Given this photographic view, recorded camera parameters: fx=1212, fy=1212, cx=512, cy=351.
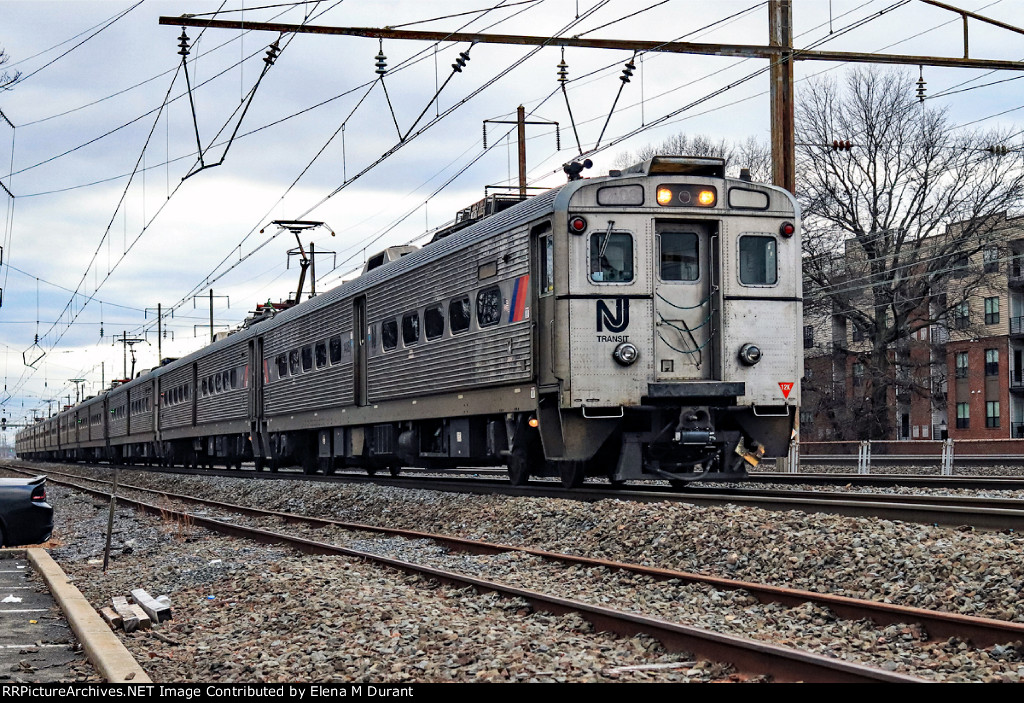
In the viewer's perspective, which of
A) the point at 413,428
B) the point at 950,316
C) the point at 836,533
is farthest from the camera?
the point at 950,316

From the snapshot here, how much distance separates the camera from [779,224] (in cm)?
1409

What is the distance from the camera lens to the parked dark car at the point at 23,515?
12617mm

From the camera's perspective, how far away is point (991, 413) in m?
58.3

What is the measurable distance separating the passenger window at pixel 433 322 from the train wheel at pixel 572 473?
10.3 feet

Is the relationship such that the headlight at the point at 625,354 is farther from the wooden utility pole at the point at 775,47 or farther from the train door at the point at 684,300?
the wooden utility pole at the point at 775,47

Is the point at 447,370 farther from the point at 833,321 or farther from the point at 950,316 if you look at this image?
the point at 833,321

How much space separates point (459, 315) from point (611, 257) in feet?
10.3

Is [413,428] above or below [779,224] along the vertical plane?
below

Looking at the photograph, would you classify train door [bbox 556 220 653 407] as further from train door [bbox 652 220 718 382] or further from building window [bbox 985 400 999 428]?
building window [bbox 985 400 999 428]

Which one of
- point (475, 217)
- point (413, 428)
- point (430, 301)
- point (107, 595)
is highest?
point (475, 217)

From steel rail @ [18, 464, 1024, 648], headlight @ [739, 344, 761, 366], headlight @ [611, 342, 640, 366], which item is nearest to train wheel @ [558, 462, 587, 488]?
headlight @ [611, 342, 640, 366]

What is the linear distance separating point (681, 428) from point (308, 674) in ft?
25.4

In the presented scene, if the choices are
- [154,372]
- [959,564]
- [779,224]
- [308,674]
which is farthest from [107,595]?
[154,372]

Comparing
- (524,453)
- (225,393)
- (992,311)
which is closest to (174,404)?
(225,393)
